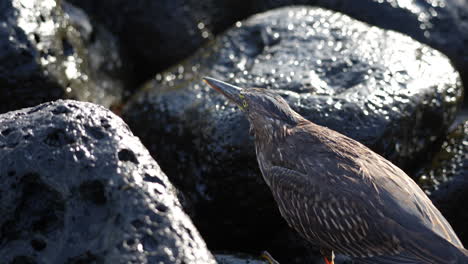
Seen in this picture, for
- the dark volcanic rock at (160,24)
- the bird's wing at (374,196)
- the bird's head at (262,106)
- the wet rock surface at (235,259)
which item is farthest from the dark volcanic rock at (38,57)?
the bird's wing at (374,196)

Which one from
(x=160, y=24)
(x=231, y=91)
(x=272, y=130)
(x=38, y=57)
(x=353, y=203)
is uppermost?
(x=160, y=24)

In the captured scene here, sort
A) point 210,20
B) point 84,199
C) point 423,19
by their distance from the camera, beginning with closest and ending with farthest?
point 84,199
point 423,19
point 210,20

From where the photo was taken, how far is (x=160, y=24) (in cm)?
657

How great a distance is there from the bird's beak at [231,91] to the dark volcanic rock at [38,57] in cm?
134

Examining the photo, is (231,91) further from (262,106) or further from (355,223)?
(355,223)

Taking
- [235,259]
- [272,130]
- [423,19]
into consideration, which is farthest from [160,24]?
[235,259]

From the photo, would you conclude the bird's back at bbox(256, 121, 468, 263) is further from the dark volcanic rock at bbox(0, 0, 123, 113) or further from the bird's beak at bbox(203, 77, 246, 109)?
the dark volcanic rock at bbox(0, 0, 123, 113)

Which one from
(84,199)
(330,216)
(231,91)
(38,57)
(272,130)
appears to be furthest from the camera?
(38,57)

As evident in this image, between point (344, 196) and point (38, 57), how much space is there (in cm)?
262

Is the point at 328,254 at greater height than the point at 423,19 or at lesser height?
lesser

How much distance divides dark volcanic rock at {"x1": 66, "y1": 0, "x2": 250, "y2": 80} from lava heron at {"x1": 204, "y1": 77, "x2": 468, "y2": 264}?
2.54 metres

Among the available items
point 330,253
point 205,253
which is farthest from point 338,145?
point 205,253

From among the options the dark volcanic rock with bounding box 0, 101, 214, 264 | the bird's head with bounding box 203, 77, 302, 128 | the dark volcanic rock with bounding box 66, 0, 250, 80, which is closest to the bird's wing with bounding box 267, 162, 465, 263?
the bird's head with bounding box 203, 77, 302, 128

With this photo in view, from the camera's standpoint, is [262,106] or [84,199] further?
[262,106]
